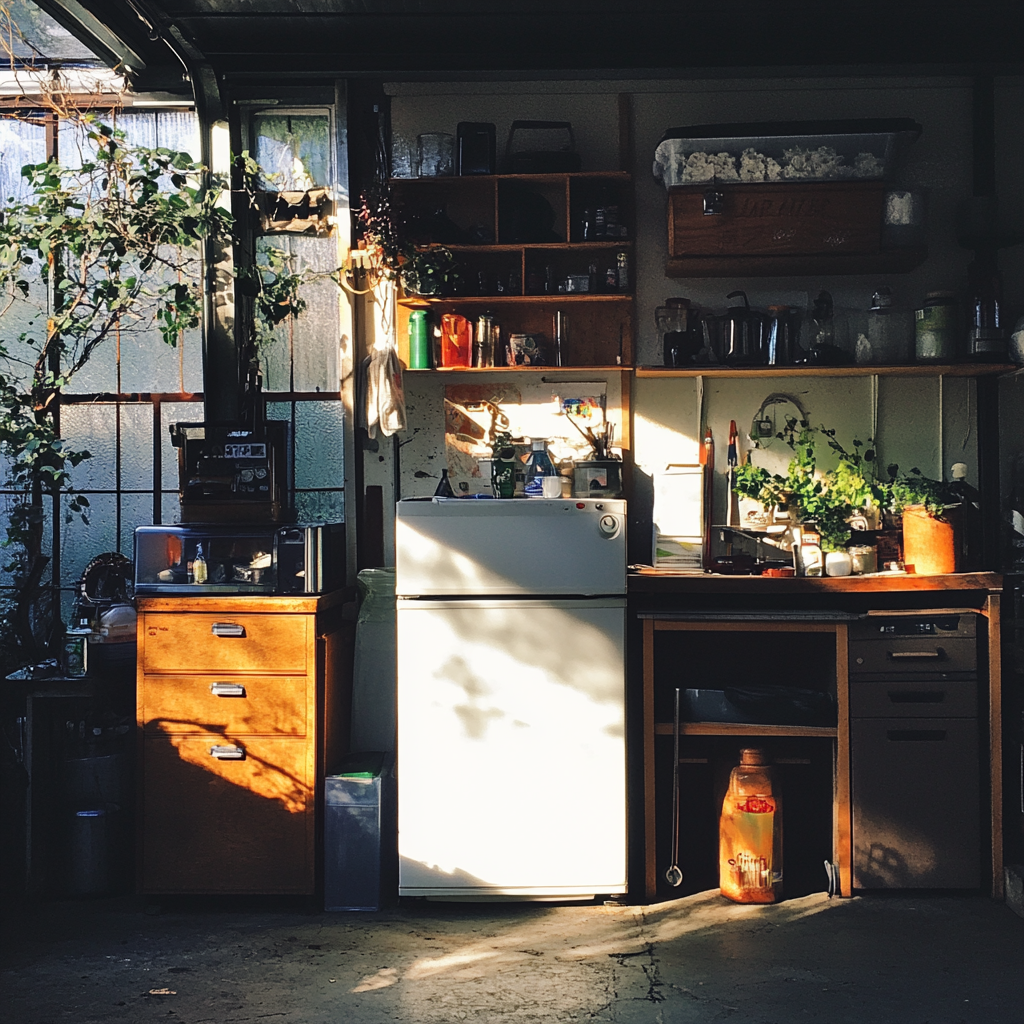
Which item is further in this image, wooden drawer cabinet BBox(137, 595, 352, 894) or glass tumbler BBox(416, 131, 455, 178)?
glass tumbler BBox(416, 131, 455, 178)

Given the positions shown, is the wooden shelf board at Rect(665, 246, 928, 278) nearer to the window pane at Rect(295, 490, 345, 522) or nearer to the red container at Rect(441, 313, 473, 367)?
the red container at Rect(441, 313, 473, 367)

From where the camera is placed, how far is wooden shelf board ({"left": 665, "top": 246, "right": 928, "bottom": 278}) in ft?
12.3

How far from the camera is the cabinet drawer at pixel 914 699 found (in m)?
3.39

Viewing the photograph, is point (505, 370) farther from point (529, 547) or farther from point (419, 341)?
point (529, 547)

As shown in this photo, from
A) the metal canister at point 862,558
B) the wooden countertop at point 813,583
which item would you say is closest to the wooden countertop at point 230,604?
the wooden countertop at point 813,583

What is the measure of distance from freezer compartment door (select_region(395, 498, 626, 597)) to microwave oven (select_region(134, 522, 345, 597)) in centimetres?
35

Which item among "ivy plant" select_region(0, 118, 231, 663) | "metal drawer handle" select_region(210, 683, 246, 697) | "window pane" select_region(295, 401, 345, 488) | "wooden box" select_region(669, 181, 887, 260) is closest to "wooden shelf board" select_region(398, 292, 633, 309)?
"wooden box" select_region(669, 181, 887, 260)

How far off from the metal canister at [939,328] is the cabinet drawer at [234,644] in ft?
8.22

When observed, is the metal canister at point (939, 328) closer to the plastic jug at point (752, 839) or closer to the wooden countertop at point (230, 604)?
the plastic jug at point (752, 839)

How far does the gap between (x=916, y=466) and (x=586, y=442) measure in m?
1.31

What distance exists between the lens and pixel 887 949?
2.99 meters

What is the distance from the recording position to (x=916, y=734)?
134 inches

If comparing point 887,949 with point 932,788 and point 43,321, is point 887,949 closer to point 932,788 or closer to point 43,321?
point 932,788

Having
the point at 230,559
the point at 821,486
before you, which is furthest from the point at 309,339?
the point at 821,486
